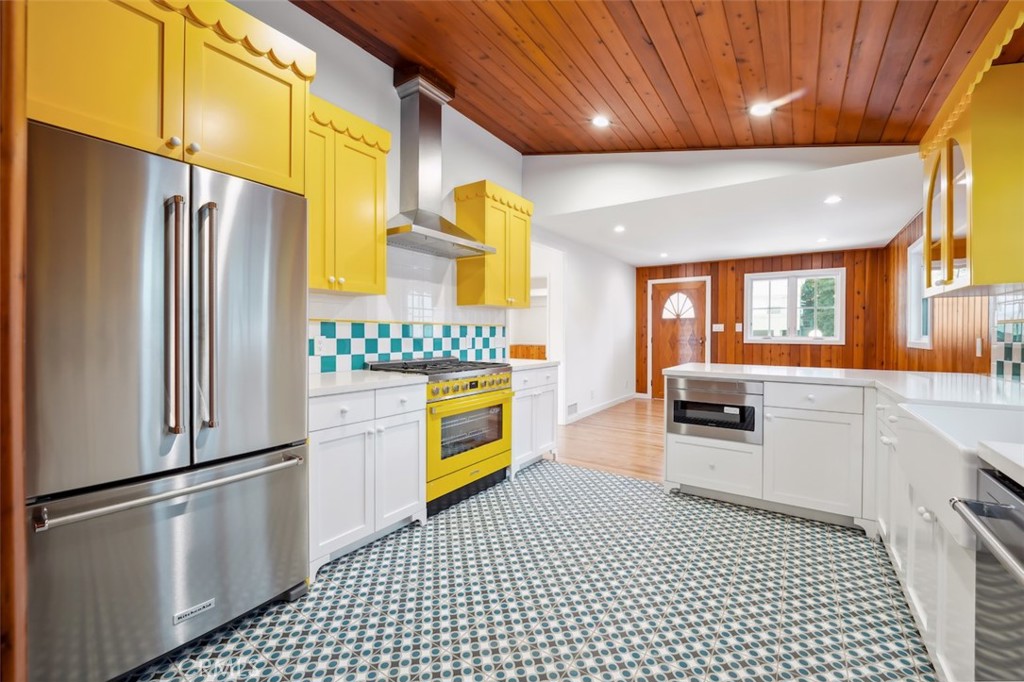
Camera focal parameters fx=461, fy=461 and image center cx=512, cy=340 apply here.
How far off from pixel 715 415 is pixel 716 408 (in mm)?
48

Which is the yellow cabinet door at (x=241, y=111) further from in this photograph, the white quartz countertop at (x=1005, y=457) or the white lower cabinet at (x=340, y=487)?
the white quartz countertop at (x=1005, y=457)

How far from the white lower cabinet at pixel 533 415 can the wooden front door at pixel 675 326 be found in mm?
4167

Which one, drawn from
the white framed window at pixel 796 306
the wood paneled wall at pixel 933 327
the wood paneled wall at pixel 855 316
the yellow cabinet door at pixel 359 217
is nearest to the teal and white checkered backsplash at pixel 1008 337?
the wood paneled wall at pixel 933 327

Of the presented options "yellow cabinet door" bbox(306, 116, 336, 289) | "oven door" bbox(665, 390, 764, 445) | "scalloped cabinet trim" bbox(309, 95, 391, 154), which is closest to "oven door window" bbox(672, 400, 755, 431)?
"oven door" bbox(665, 390, 764, 445)

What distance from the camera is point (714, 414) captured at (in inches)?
118

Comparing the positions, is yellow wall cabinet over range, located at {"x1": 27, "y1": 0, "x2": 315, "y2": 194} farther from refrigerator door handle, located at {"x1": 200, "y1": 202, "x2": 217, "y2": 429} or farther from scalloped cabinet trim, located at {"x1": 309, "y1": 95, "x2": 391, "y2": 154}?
scalloped cabinet trim, located at {"x1": 309, "y1": 95, "x2": 391, "y2": 154}

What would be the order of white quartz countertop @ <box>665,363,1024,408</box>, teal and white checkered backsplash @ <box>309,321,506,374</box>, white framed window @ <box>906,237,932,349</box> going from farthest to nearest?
white framed window @ <box>906,237,932,349</box> → teal and white checkered backsplash @ <box>309,321,506,374</box> → white quartz countertop @ <box>665,363,1024,408</box>

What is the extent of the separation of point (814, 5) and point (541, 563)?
2826mm

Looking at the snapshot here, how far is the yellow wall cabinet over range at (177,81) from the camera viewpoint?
132cm

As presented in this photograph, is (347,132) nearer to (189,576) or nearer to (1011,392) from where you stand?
(189,576)

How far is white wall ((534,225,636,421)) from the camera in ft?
18.9

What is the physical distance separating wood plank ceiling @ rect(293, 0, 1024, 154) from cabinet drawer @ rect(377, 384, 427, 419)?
77.8 inches

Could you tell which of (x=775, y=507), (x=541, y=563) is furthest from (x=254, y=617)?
(x=775, y=507)

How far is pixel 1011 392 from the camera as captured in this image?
1.95 metres
